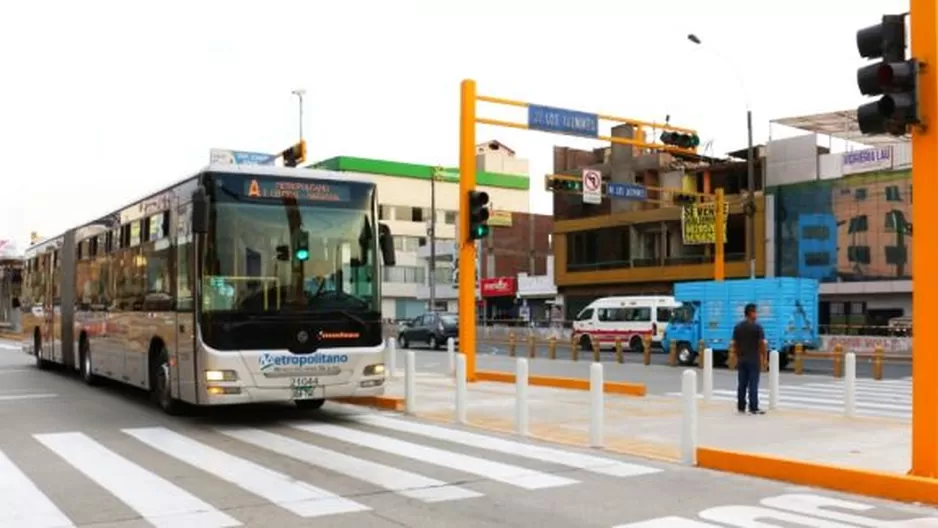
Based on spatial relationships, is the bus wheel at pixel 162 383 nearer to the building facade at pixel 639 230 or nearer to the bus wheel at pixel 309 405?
the bus wheel at pixel 309 405

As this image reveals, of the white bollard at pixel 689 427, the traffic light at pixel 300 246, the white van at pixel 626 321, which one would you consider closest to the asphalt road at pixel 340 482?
the white bollard at pixel 689 427

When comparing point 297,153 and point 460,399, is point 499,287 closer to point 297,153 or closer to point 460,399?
point 297,153

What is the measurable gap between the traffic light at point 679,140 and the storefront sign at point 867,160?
24.2 meters

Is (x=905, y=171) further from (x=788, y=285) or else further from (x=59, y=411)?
(x=59, y=411)

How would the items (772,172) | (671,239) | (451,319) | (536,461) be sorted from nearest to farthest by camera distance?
1. (536,461)
2. (451,319)
3. (772,172)
4. (671,239)

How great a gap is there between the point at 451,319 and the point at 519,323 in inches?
645

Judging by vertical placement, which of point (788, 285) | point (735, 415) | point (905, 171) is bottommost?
point (735, 415)

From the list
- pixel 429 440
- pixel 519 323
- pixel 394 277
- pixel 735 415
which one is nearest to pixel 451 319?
pixel 519 323

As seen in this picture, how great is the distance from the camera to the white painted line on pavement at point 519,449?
9.55 m

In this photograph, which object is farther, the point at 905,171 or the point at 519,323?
the point at 519,323

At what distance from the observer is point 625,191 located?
30812mm

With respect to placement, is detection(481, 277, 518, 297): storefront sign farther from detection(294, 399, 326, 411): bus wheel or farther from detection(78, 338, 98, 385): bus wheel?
detection(294, 399, 326, 411): bus wheel

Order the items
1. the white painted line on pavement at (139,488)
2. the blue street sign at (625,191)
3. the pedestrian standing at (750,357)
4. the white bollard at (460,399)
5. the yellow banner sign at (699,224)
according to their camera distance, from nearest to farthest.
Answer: the white painted line on pavement at (139,488) → the white bollard at (460,399) → the pedestrian standing at (750,357) → the blue street sign at (625,191) → the yellow banner sign at (699,224)

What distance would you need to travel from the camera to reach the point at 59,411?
47.8 ft
